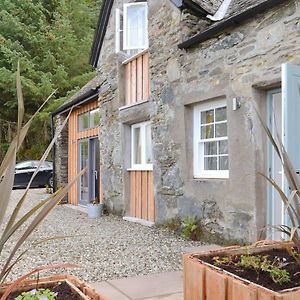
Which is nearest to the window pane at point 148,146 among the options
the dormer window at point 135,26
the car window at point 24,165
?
the dormer window at point 135,26

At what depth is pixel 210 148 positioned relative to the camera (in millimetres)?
5766

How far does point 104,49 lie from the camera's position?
9008 mm

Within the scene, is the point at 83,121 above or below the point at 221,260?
above

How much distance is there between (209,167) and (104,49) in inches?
180

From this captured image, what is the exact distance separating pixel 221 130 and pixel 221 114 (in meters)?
0.23

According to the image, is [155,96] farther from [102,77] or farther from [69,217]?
[69,217]

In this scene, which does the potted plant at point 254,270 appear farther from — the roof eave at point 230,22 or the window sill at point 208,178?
the roof eave at point 230,22

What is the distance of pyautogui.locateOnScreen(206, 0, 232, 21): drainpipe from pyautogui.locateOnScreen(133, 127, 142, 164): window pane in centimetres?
273

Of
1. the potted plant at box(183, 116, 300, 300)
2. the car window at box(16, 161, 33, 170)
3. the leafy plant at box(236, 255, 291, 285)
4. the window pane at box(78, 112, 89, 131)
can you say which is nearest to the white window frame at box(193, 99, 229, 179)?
the potted plant at box(183, 116, 300, 300)

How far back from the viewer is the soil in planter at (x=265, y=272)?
1991 mm

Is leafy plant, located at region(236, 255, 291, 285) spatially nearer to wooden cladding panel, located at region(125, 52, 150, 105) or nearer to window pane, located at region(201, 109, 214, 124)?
window pane, located at region(201, 109, 214, 124)

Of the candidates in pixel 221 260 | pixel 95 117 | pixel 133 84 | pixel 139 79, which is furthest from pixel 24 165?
pixel 221 260

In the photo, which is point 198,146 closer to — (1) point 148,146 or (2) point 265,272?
(1) point 148,146

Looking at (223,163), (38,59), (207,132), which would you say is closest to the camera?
(223,163)
